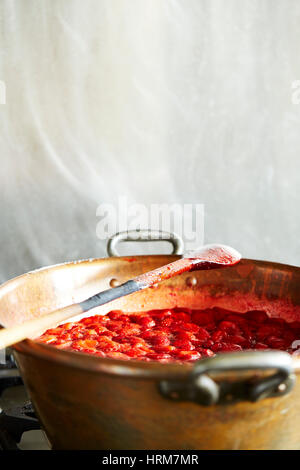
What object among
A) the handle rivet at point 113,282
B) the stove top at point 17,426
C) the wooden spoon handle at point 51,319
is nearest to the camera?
the wooden spoon handle at point 51,319

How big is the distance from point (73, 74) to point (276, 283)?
119cm

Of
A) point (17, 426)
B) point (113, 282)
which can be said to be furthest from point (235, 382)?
point (113, 282)

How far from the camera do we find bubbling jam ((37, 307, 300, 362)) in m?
1.11

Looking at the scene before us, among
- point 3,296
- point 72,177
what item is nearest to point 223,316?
point 3,296

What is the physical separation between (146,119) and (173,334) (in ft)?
3.71

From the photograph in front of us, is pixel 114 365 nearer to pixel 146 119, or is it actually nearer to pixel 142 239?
pixel 142 239

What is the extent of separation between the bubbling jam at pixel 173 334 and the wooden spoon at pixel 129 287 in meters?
0.10

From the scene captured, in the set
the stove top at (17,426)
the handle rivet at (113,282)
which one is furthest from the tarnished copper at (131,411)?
the handle rivet at (113,282)

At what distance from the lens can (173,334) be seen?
127cm

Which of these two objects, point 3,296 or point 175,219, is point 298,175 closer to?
point 175,219

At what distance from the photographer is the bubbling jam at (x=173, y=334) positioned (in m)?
1.11

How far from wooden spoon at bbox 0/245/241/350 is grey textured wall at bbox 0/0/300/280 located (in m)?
0.79

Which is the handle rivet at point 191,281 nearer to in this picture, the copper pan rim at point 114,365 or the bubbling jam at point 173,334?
the bubbling jam at point 173,334

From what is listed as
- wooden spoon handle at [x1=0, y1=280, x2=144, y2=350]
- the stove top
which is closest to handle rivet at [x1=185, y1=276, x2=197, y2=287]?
wooden spoon handle at [x1=0, y1=280, x2=144, y2=350]
